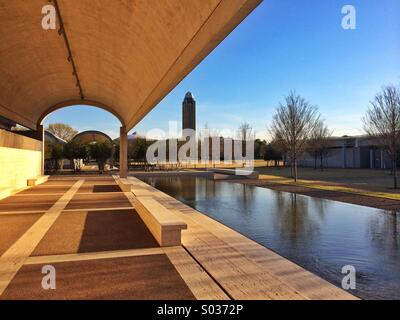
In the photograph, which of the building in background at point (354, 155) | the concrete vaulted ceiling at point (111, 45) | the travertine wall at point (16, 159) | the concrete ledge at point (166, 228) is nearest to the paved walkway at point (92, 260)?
the concrete ledge at point (166, 228)

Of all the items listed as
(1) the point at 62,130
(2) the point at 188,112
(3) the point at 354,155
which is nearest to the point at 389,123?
(3) the point at 354,155

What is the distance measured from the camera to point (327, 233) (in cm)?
838

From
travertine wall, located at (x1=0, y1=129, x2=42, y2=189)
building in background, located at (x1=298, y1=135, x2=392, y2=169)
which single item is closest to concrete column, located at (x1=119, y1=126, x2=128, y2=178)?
travertine wall, located at (x1=0, y1=129, x2=42, y2=189)

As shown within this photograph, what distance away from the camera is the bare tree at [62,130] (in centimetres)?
Result: 6379

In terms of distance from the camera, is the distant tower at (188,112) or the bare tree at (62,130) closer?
the bare tree at (62,130)

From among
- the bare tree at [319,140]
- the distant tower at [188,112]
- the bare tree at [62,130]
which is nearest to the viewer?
the bare tree at [319,140]

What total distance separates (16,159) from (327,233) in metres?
14.1

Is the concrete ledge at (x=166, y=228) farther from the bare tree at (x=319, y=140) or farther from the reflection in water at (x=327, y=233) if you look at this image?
the bare tree at (x=319, y=140)

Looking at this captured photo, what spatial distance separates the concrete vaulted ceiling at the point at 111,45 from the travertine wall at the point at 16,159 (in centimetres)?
189

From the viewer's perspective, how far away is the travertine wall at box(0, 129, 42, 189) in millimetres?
14023

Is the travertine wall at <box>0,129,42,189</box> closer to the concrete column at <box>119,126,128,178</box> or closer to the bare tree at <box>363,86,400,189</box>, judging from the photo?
the concrete column at <box>119,126,128,178</box>
